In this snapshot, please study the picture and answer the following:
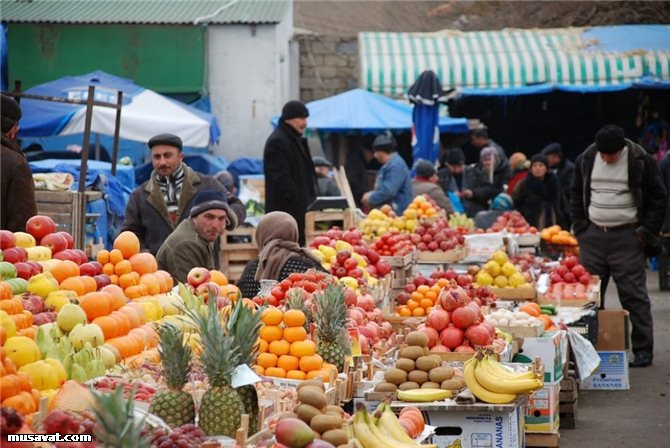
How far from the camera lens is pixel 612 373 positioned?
10.4 m


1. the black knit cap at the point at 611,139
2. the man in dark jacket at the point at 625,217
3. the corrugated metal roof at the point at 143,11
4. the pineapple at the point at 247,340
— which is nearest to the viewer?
the pineapple at the point at 247,340

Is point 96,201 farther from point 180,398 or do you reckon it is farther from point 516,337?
point 180,398

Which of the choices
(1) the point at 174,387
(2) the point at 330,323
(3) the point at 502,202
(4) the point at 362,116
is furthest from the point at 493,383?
(4) the point at 362,116

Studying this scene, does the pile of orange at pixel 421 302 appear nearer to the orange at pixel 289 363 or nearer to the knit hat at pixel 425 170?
the orange at pixel 289 363

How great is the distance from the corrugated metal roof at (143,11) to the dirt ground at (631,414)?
14595 mm

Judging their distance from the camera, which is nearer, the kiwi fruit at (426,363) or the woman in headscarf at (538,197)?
the kiwi fruit at (426,363)

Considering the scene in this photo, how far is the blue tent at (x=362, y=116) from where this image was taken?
21.3 meters

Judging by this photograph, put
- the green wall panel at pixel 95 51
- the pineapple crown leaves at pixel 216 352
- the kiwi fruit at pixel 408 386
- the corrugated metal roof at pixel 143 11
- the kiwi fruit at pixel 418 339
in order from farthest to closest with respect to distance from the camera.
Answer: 1. the green wall panel at pixel 95 51
2. the corrugated metal roof at pixel 143 11
3. the kiwi fruit at pixel 418 339
4. the kiwi fruit at pixel 408 386
5. the pineapple crown leaves at pixel 216 352

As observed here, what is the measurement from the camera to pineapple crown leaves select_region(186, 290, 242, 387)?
15.4 feet

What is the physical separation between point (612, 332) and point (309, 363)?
5127 millimetres

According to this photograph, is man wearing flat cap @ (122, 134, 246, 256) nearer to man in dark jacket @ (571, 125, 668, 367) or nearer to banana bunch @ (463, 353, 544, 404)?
banana bunch @ (463, 353, 544, 404)

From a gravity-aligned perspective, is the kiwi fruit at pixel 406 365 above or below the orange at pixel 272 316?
below

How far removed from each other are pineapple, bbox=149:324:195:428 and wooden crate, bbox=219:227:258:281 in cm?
919

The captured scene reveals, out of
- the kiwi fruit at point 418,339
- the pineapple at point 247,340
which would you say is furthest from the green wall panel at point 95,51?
the pineapple at point 247,340
